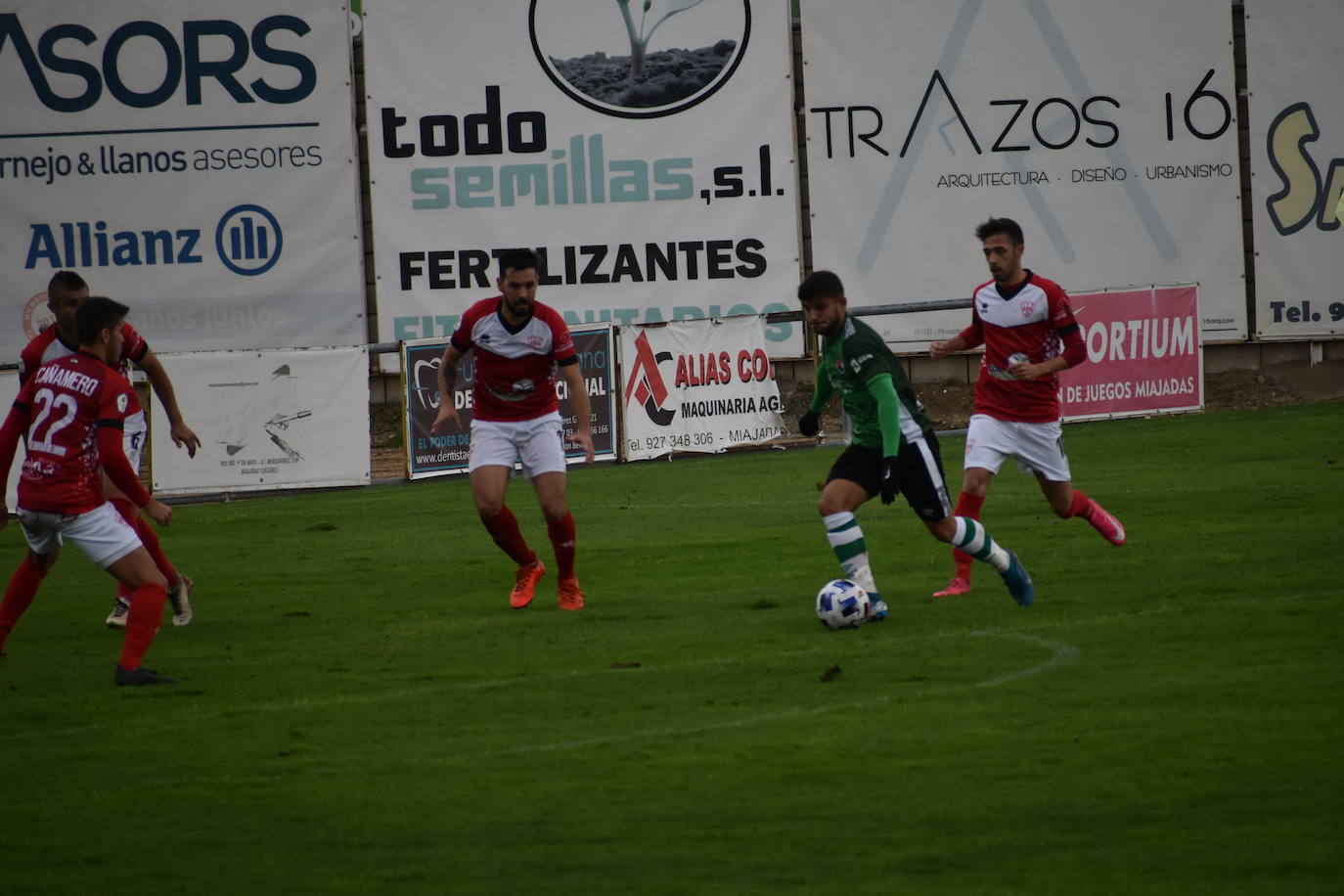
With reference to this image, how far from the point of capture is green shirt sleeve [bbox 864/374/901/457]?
29.0ft

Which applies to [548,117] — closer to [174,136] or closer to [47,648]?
[174,136]

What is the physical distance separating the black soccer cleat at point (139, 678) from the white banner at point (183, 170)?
16.6 m

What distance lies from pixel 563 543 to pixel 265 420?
8791 mm

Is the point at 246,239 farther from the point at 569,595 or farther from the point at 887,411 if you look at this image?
the point at 887,411

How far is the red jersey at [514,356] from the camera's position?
33.8 feet

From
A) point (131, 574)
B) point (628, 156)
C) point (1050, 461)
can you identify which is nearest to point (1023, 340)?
point (1050, 461)

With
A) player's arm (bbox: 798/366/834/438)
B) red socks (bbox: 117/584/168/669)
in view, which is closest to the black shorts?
player's arm (bbox: 798/366/834/438)

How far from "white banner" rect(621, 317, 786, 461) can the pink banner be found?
12.4ft

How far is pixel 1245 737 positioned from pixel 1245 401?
20.2m

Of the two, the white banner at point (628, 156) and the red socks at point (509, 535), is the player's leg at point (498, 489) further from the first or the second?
the white banner at point (628, 156)

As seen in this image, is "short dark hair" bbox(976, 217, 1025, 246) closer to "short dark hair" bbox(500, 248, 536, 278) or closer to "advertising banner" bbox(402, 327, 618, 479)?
"short dark hair" bbox(500, 248, 536, 278)

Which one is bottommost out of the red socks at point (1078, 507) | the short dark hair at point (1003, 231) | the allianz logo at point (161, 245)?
the red socks at point (1078, 507)

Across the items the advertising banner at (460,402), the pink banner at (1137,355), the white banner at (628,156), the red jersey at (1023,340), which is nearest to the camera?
the red jersey at (1023,340)

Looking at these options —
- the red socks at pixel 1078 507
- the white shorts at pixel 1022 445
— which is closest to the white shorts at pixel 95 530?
the white shorts at pixel 1022 445
